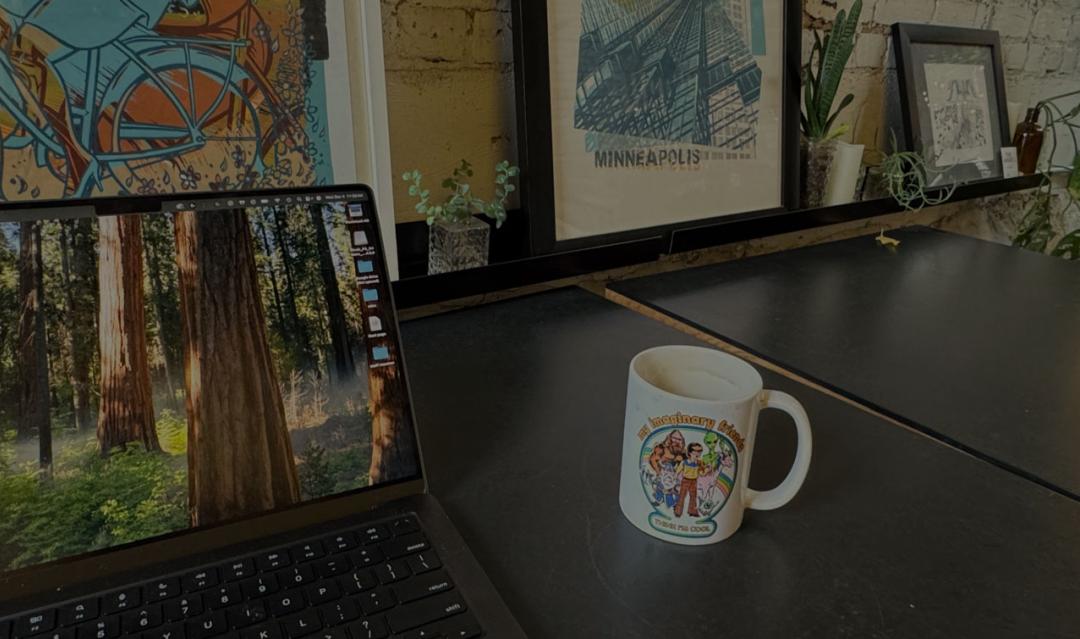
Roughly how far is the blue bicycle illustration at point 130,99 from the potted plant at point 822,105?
87 cm

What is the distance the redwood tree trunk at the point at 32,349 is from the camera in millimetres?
469

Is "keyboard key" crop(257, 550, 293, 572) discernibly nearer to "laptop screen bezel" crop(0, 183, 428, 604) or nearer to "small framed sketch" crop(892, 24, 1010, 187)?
"laptop screen bezel" crop(0, 183, 428, 604)

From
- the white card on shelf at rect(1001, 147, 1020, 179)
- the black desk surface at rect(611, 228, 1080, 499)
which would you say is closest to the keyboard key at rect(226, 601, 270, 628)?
the black desk surface at rect(611, 228, 1080, 499)

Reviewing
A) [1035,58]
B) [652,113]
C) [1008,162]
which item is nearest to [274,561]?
[652,113]

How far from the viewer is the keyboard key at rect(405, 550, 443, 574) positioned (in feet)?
1.55

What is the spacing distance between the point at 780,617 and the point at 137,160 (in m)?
0.70

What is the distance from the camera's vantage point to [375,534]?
1.64 feet

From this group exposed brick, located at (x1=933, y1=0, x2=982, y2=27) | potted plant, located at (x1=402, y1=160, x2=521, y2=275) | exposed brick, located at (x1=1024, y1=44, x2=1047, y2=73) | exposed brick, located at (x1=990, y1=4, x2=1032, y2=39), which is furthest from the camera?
exposed brick, located at (x1=1024, y1=44, x2=1047, y2=73)

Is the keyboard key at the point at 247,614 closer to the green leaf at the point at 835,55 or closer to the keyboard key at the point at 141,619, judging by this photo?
the keyboard key at the point at 141,619

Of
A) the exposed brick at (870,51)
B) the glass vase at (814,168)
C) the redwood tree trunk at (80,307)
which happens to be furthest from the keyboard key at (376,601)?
the exposed brick at (870,51)

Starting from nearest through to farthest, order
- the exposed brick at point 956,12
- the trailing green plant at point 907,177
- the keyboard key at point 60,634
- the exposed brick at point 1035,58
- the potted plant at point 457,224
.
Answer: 1. the keyboard key at point 60,634
2. the potted plant at point 457,224
3. the trailing green plant at point 907,177
4. the exposed brick at point 956,12
5. the exposed brick at point 1035,58

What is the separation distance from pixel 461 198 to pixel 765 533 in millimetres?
557

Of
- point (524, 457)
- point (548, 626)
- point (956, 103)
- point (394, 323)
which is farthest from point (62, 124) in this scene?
point (956, 103)

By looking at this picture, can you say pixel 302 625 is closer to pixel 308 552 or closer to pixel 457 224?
pixel 308 552
